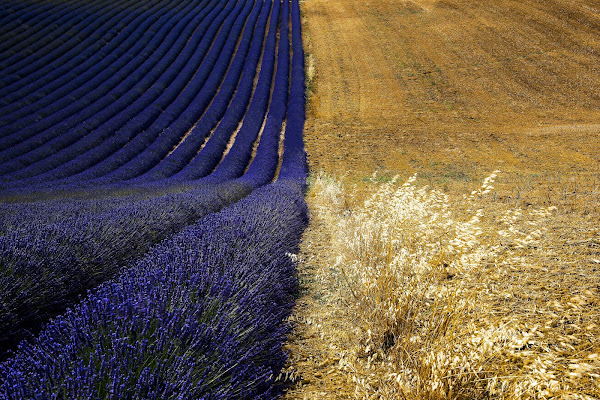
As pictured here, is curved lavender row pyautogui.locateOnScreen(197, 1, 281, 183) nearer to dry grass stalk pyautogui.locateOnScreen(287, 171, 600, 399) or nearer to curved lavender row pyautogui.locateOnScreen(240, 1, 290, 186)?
curved lavender row pyautogui.locateOnScreen(240, 1, 290, 186)

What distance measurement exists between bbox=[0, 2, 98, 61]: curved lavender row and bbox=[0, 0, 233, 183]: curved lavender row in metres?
6.06

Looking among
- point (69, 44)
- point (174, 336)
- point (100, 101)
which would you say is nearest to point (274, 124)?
point (100, 101)

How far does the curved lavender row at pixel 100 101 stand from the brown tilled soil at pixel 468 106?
29.3 feet

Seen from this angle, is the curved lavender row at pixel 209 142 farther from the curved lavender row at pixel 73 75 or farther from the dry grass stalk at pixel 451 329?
the dry grass stalk at pixel 451 329

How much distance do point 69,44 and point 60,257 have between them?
80.0 ft

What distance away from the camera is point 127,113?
17.8m

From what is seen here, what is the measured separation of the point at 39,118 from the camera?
639 inches

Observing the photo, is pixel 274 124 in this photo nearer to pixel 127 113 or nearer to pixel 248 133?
pixel 248 133

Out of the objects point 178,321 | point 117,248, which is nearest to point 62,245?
point 117,248

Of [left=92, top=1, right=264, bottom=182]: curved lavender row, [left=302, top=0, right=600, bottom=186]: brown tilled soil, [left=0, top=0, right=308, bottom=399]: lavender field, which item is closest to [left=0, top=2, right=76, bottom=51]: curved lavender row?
[left=0, top=0, right=308, bottom=399]: lavender field

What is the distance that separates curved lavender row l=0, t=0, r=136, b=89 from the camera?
1930 centimetres

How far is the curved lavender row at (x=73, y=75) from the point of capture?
55.0 ft

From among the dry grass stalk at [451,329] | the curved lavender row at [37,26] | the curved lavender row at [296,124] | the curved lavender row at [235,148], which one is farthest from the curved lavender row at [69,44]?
the dry grass stalk at [451,329]

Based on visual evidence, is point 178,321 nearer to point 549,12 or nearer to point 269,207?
point 269,207
